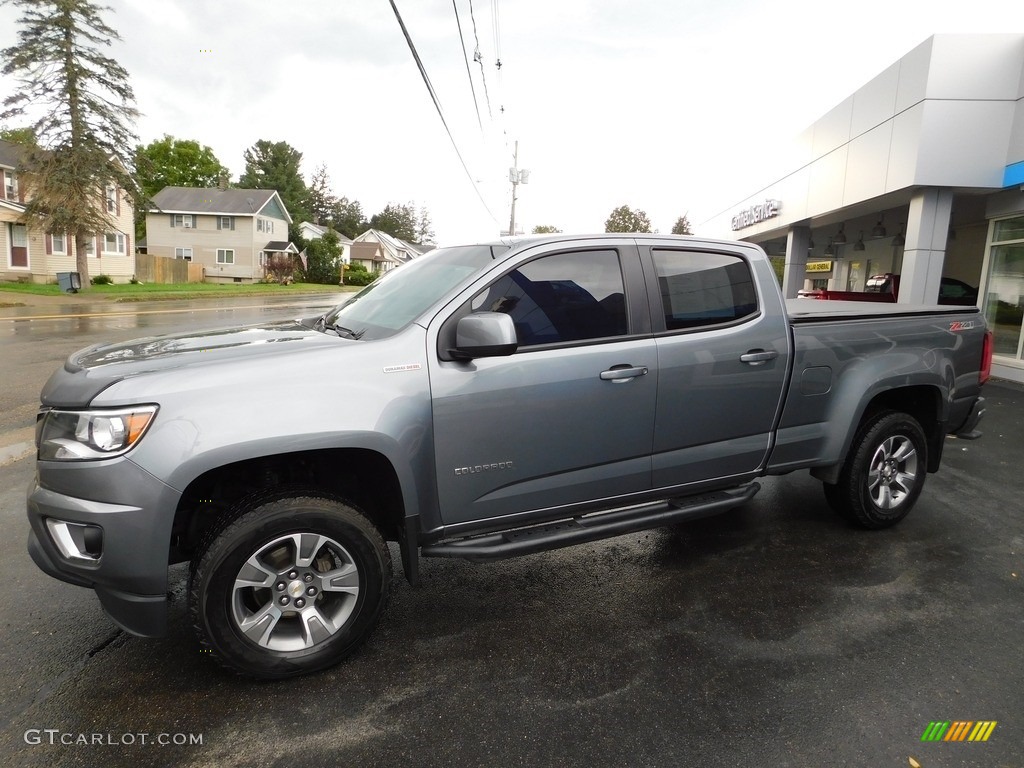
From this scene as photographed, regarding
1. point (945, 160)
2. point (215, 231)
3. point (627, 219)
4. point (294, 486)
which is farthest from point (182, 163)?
point (294, 486)

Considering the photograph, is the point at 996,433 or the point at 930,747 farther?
the point at 996,433

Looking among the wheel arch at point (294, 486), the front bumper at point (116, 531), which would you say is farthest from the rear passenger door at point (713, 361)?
the front bumper at point (116, 531)

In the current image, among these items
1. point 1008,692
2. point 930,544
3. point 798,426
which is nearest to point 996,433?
point 930,544

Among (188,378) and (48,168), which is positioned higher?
(48,168)

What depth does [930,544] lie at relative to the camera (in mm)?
4449

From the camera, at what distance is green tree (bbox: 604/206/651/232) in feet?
164

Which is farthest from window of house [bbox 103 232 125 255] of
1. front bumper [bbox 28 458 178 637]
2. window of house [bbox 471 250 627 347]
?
window of house [bbox 471 250 627 347]

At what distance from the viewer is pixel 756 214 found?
865 inches

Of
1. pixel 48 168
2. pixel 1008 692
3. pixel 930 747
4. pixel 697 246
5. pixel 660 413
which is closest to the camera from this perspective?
pixel 930 747

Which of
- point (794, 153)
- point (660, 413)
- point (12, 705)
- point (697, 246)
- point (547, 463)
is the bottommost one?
point (12, 705)

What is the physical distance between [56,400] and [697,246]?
10.9 ft

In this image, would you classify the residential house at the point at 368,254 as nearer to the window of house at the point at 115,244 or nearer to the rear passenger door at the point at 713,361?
the window of house at the point at 115,244

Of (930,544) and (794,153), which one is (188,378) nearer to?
(930,544)

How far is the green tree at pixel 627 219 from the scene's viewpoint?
50.0 metres
